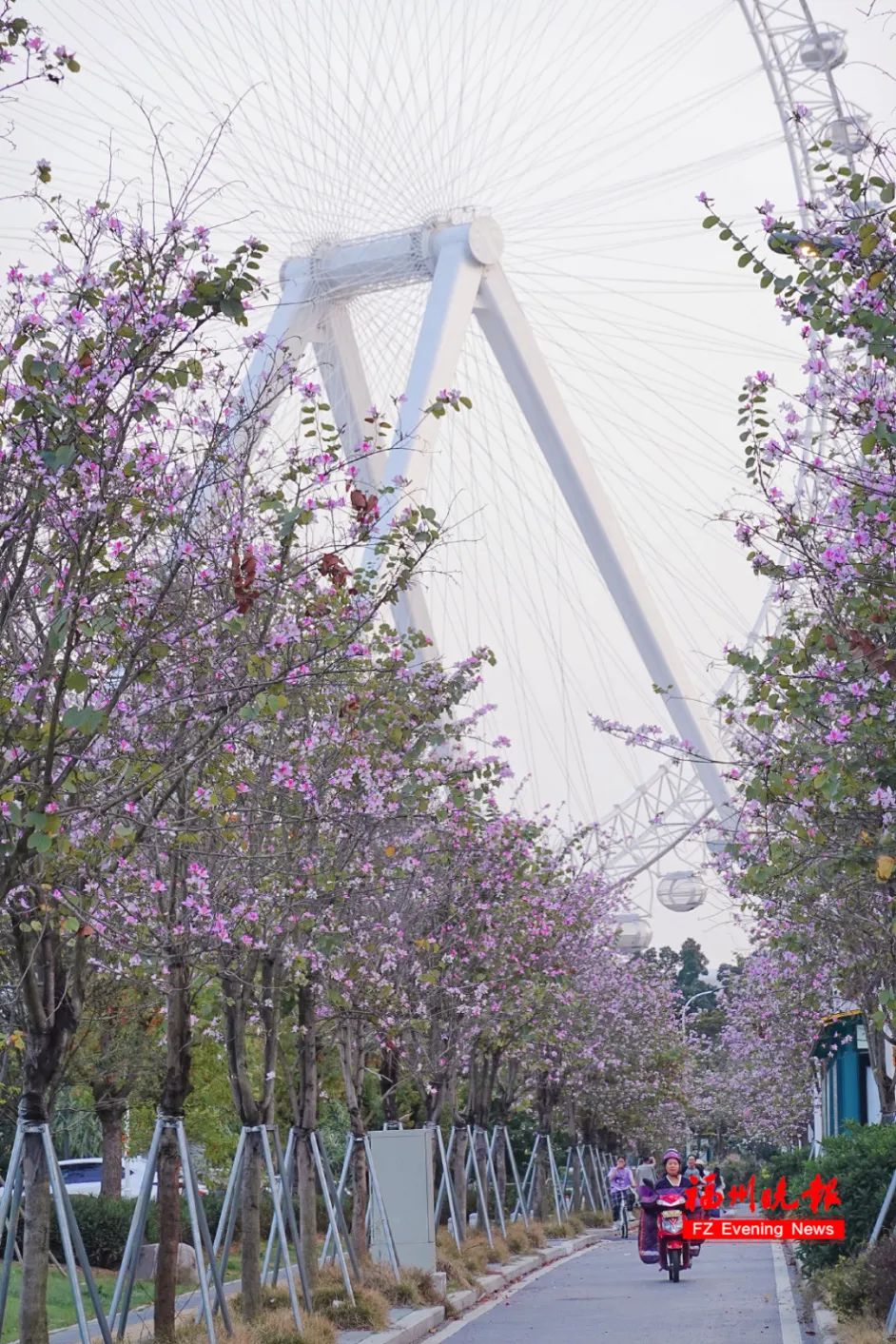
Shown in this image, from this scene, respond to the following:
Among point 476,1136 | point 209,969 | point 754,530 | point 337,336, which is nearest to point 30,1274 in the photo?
point 209,969

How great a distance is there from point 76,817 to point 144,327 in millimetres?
2892

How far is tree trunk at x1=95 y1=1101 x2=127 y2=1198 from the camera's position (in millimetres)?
31100

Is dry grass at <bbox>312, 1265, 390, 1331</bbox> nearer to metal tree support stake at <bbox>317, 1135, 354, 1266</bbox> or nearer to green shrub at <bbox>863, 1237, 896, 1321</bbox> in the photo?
metal tree support stake at <bbox>317, 1135, 354, 1266</bbox>

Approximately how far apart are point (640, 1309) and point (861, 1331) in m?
7.46

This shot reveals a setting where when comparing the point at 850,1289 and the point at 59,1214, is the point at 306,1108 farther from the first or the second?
the point at 59,1214

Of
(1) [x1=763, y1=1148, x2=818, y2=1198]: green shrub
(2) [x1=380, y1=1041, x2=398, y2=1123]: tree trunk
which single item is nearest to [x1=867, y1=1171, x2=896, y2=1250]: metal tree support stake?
(1) [x1=763, y1=1148, x2=818, y2=1198]: green shrub

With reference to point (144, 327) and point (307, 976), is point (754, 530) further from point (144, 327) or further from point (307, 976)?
point (307, 976)

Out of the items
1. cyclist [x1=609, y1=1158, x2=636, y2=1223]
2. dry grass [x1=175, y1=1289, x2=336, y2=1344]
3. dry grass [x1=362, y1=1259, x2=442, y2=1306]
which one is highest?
cyclist [x1=609, y1=1158, x2=636, y2=1223]

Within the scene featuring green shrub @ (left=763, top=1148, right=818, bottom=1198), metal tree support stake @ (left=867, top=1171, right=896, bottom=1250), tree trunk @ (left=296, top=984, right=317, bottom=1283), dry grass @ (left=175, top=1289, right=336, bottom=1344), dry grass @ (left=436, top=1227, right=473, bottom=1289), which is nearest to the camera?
dry grass @ (left=175, top=1289, right=336, bottom=1344)

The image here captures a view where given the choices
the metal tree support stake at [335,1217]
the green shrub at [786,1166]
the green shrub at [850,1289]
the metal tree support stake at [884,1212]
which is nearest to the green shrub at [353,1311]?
the metal tree support stake at [335,1217]

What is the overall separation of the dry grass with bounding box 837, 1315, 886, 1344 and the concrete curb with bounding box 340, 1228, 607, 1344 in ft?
12.4

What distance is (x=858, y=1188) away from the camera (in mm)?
17500

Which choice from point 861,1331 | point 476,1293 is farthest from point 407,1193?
point 861,1331

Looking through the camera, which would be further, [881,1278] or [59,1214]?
[881,1278]
